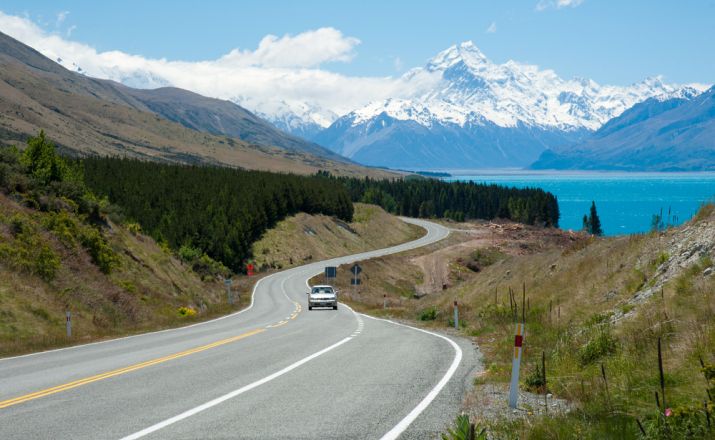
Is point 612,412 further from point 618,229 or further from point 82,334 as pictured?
point 618,229

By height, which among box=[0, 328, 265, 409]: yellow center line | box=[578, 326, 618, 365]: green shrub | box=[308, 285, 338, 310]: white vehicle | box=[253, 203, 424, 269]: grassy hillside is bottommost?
box=[253, 203, 424, 269]: grassy hillside

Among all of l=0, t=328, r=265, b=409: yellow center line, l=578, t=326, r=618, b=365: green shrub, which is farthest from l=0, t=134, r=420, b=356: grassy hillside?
l=578, t=326, r=618, b=365: green shrub

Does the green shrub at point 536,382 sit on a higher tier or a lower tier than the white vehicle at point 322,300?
higher

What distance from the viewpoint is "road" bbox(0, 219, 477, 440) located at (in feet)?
26.1

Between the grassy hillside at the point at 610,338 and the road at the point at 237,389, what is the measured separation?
3.47 ft

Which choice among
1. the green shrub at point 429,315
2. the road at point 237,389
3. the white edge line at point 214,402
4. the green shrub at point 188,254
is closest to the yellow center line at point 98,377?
the road at point 237,389

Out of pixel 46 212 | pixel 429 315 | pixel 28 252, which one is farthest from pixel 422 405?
pixel 46 212

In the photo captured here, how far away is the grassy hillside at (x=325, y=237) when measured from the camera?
89562 millimetres

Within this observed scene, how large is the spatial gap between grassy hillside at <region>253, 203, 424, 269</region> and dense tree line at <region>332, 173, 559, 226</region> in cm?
3872

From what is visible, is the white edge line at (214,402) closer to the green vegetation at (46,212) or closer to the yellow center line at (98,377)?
the yellow center line at (98,377)

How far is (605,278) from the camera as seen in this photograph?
21.2m

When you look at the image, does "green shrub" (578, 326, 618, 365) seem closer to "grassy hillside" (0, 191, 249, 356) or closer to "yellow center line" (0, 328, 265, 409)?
"yellow center line" (0, 328, 265, 409)

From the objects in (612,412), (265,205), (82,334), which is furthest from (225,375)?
(265,205)

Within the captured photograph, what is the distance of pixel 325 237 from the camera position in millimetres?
Answer: 102312
